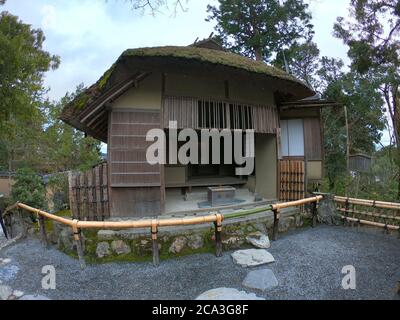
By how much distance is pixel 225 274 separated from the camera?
4285 millimetres

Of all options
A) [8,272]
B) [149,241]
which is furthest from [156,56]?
→ [8,272]

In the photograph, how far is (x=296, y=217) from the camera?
6.55 m

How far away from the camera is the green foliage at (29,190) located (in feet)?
27.4

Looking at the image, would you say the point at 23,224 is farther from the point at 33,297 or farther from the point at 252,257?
the point at 252,257

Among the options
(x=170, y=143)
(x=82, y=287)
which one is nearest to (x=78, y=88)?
(x=170, y=143)

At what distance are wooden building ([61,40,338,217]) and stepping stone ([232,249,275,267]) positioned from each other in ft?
7.15

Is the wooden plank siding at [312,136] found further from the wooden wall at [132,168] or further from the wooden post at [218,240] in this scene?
the wooden post at [218,240]

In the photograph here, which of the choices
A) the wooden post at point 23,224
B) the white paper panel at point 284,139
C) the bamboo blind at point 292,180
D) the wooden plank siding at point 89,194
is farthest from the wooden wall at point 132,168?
A: the white paper panel at point 284,139

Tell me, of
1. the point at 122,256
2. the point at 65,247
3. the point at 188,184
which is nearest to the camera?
the point at 122,256

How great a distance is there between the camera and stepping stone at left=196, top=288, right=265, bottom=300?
362 centimetres

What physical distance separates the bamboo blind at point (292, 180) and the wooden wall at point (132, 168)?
359 cm

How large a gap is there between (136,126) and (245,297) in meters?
4.06
